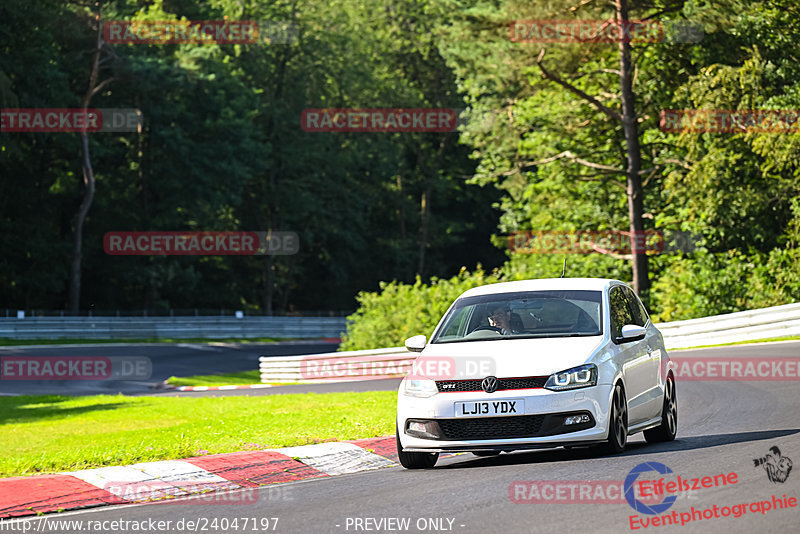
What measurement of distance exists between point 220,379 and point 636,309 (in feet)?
91.8

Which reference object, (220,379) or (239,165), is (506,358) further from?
(239,165)

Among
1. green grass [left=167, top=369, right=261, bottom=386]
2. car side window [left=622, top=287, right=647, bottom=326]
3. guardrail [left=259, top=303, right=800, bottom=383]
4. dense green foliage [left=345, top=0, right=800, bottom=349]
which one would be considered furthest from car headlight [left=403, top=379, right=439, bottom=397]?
green grass [left=167, top=369, right=261, bottom=386]

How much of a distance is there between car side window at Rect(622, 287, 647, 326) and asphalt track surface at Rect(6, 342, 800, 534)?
1.26 meters

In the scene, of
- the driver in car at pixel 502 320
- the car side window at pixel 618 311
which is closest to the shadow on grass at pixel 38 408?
the driver in car at pixel 502 320

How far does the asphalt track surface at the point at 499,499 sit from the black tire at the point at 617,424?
105 mm

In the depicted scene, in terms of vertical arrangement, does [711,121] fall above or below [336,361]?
above

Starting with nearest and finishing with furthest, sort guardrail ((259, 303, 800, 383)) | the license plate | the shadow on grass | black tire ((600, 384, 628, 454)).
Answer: the license plate < black tire ((600, 384, 628, 454)) < the shadow on grass < guardrail ((259, 303, 800, 383))

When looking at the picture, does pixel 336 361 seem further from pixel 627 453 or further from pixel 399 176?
pixel 399 176

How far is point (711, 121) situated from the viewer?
111 feet

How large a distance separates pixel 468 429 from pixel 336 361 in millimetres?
21139

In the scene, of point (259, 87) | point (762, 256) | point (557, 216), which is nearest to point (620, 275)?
point (557, 216)

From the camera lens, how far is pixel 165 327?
57.1 metres

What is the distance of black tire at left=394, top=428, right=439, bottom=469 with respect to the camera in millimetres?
10453

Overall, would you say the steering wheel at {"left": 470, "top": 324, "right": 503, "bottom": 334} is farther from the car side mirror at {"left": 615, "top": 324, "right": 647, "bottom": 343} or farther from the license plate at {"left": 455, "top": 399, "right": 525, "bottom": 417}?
the license plate at {"left": 455, "top": 399, "right": 525, "bottom": 417}
